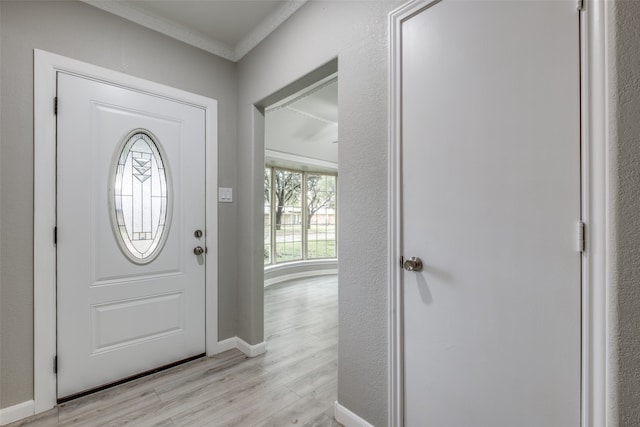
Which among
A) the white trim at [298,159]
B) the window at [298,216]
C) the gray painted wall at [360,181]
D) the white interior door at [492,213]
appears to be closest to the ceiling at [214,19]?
the gray painted wall at [360,181]

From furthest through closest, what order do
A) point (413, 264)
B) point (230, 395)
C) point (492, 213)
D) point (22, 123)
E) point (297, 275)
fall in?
point (297, 275) → point (230, 395) → point (22, 123) → point (413, 264) → point (492, 213)

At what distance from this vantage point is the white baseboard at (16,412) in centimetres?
164

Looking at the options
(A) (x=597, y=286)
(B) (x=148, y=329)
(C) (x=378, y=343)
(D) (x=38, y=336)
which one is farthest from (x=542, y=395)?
(D) (x=38, y=336)

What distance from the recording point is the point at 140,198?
214 centimetres

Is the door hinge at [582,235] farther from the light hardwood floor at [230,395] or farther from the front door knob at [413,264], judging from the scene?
the light hardwood floor at [230,395]

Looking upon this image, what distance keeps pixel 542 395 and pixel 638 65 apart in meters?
1.02

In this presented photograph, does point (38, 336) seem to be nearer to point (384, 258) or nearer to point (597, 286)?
point (384, 258)

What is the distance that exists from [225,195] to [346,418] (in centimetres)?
185

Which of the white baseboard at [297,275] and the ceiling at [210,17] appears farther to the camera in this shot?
the white baseboard at [297,275]

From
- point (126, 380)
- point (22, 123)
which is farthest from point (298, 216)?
point (22, 123)

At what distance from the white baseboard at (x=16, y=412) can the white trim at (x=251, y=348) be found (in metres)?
1.29

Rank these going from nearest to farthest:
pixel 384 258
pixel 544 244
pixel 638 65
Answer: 1. pixel 638 65
2. pixel 544 244
3. pixel 384 258

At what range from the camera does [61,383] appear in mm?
1831

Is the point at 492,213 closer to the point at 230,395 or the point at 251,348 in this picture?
the point at 230,395
